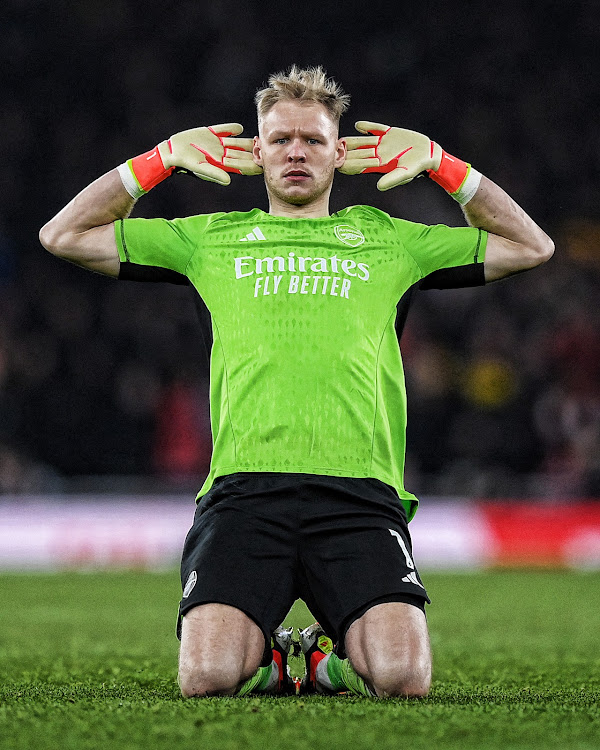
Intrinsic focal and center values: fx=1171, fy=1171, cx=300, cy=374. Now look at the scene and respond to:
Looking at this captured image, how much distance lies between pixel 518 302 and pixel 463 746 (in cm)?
1191

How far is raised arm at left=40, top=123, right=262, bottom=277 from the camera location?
4.09m

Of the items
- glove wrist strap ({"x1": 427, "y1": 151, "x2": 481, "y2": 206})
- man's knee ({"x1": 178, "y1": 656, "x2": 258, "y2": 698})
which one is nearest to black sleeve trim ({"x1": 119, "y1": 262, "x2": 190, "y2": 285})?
glove wrist strap ({"x1": 427, "y1": 151, "x2": 481, "y2": 206})

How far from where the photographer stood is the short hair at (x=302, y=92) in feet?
13.5

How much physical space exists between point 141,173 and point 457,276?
117cm

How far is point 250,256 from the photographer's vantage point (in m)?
4.01

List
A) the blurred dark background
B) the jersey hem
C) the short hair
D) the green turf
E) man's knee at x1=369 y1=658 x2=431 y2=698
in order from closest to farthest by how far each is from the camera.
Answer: the green turf → man's knee at x1=369 y1=658 x2=431 y2=698 → the jersey hem → the short hair → the blurred dark background

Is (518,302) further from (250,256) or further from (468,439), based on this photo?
(250,256)

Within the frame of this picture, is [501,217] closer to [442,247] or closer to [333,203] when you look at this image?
[442,247]

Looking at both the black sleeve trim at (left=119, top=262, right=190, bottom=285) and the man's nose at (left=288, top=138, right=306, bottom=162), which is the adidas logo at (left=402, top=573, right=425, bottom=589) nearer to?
the black sleeve trim at (left=119, top=262, right=190, bottom=285)

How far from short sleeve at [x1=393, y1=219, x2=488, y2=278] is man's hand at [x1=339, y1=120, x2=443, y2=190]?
0.22 meters

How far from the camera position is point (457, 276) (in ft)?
13.5

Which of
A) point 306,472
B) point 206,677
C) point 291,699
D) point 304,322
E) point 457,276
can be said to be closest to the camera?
point 206,677

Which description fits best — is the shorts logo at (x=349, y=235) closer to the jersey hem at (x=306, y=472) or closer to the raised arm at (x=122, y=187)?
the raised arm at (x=122, y=187)

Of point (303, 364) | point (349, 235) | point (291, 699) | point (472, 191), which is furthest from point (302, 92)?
point (291, 699)
